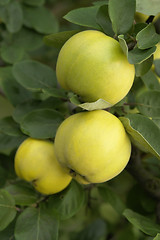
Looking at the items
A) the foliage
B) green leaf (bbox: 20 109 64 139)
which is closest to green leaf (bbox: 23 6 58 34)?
the foliage

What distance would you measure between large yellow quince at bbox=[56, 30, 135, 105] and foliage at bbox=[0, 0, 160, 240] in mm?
→ 28

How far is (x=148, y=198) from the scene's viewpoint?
1293 millimetres

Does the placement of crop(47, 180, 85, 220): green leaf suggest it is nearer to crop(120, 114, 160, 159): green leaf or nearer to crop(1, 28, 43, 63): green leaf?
crop(120, 114, 160, 159): green leaf

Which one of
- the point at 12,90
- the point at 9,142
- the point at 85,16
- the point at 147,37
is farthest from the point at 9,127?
the point at 147,37

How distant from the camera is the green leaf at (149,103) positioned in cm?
98

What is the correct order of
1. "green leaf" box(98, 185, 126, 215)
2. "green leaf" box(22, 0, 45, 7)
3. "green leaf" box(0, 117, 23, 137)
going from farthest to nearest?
"green leaf" box(22, 0, 45, 7) < "green leaf" box(98, 185, 126, 215) < "green leaf" box(0, 117, 23, 137)

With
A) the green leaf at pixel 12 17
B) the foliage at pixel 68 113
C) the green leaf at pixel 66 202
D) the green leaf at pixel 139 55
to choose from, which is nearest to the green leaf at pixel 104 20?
the foliage at pixel 68 113

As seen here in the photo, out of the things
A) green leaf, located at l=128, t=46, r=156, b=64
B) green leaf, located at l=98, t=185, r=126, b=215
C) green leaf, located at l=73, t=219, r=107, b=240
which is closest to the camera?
green leaf, located at l=128, t=46, r=156, b=64

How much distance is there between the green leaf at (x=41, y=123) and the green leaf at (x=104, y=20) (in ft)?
0.97

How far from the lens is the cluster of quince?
773mm

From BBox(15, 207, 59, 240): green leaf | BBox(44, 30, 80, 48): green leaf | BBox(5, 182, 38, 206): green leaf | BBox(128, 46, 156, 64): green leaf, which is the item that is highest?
BBox(128, 46, 156, 64): green leaf

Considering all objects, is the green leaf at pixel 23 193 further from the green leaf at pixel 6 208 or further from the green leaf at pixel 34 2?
the green leaf at pixel 34 2

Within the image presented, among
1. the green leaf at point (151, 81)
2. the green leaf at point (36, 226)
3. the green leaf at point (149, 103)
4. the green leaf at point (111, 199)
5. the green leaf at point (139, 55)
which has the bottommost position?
the green leaf at point (111, 199)

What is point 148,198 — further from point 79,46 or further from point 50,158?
point 79,46
